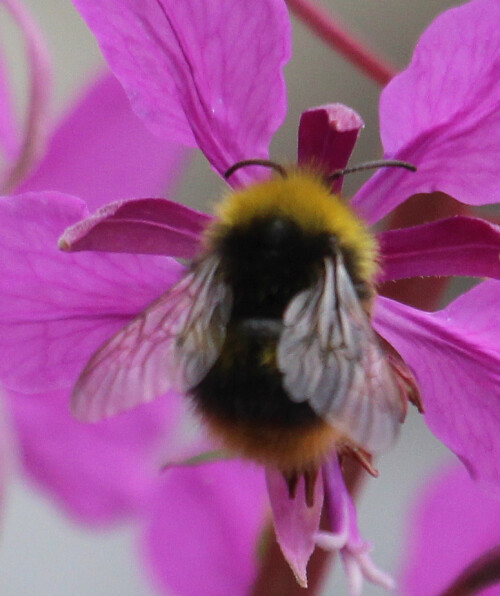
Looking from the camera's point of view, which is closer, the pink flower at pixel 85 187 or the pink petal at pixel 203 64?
the pink petal at pixel 203 64

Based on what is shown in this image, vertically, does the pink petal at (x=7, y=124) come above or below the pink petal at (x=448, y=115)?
below

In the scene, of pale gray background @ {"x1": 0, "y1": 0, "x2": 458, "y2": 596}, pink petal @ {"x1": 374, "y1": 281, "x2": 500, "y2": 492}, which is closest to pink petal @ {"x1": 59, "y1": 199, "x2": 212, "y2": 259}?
pink petal @ {"x1": 374, "y1": 281, "x2": 500, "y2": 492}

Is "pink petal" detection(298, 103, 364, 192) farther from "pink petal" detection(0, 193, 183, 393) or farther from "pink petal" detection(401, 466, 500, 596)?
"pink petal" detection(401, 466, 500, 596)

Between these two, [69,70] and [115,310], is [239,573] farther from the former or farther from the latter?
[69,70]

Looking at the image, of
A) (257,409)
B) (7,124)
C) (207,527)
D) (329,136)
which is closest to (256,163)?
(329,136)

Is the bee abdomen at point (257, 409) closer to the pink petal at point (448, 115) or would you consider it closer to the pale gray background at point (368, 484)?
the pink petal at point (448, 115)

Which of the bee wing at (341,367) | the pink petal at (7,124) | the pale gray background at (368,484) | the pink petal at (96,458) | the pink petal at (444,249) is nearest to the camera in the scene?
the bee wing at (341,367)

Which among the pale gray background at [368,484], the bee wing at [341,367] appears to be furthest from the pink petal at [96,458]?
the pale gray background at [368,484]

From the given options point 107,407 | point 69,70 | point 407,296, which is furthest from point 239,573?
point 69,70
